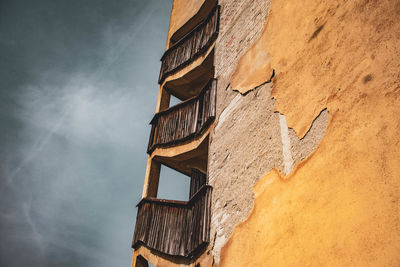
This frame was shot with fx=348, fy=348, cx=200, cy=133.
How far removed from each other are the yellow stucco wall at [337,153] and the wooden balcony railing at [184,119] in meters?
2.54

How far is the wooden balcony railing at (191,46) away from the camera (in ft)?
28.0

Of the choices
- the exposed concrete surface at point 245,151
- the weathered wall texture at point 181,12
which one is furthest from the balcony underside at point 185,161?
the weathered wall texture at point 181,12

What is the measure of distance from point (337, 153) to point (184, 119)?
5.09 m

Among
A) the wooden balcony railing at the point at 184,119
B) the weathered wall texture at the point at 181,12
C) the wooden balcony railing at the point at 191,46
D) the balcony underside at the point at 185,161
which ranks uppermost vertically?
the weathered wall texture at the point at 181,12

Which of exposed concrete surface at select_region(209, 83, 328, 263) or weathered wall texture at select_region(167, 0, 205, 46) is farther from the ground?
weathered wall texture at select_region(167, 0, 205, 46)

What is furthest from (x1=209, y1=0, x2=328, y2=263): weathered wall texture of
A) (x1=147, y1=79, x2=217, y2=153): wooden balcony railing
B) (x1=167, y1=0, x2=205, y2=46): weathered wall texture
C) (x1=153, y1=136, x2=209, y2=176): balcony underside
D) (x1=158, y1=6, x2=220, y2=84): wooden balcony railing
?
(x1=167, y1=0, x2=205, y2=46): weathered wall texture

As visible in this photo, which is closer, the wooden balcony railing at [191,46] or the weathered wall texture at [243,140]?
the weathered wall texture at [243,140]

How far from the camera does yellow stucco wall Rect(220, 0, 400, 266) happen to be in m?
2.79

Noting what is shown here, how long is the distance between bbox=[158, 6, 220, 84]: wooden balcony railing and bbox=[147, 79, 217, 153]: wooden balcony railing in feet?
4.78

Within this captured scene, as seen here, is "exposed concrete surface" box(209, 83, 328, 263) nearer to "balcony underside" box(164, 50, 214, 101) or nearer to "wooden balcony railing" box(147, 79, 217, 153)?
"wooden balcony railing" box(147, 79, 217, 153)

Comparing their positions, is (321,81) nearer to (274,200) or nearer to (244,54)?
(274,200)

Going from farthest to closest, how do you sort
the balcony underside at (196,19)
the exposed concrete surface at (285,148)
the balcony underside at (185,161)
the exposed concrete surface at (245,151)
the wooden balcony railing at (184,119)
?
the balcony underside at (196,19) < the balcony underside at (185,161) < the wooden balcony railing at (184,119) < the exposed concrete surface at (245,151) < the exposed concrete surface at (285,148)

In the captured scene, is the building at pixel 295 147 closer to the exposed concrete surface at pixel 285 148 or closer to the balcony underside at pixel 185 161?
the exposed concrete surface at pixel 285 148

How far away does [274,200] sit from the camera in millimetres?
3969
